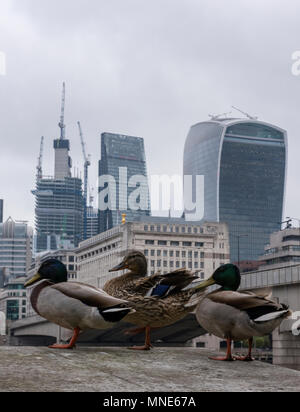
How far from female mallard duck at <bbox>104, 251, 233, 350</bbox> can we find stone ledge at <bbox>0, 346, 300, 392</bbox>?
0.90 metres

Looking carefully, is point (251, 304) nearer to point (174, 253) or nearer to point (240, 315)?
point (240, 315)

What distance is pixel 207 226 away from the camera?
18000 centimetres

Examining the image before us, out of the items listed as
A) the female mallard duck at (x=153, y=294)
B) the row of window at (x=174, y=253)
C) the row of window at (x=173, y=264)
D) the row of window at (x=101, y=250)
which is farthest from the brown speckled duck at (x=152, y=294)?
the row of window at (x=101, y=250)

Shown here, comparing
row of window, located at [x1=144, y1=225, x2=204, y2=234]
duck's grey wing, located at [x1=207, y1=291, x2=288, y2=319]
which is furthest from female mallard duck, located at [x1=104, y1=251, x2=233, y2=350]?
row of window, located at [x1=144, y1=225, x2=204, y2=234]

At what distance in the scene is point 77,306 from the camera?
11.0 metres

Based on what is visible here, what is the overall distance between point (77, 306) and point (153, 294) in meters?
2.03

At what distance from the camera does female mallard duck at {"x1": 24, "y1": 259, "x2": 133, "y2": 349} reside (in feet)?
35.8

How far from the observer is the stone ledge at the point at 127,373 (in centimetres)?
827

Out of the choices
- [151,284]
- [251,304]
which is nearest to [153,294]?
[151,284]

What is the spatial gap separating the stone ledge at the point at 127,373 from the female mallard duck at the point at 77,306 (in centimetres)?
46

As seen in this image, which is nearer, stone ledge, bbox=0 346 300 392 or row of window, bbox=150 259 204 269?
stone ledge, bbox=0 346 300 392

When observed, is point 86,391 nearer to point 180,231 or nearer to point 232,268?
point 232,268

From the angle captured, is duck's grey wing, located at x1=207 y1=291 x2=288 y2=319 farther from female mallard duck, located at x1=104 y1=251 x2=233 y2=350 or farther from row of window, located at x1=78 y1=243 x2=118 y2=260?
row of window, located at x1=78 y1=243 x2=118 y2=260
